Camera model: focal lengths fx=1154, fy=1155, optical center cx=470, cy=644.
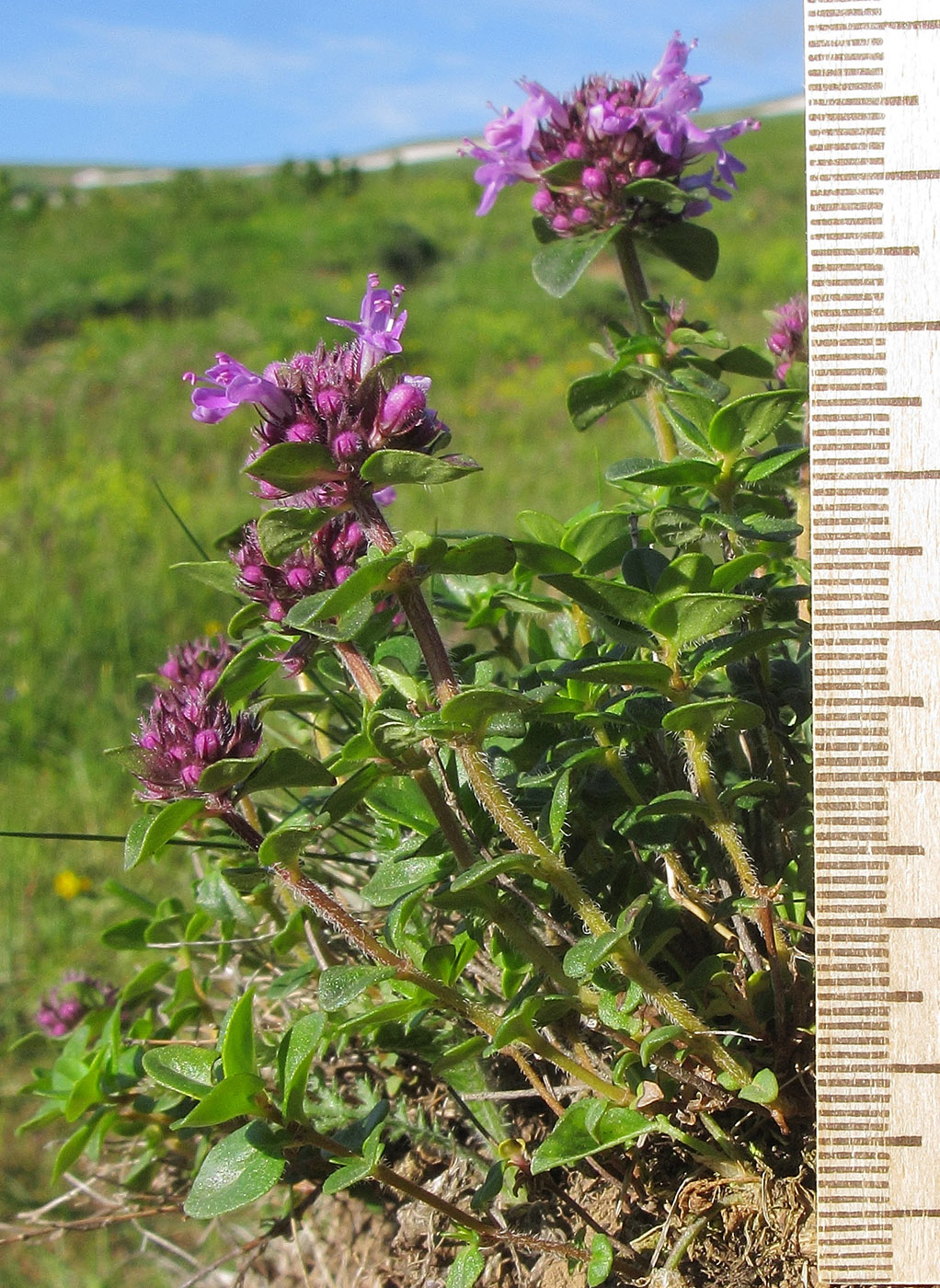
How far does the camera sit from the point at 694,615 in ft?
3.26

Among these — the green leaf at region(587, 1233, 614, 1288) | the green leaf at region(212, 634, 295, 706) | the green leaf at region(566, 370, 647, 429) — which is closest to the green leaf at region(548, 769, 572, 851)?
the green leaf at region(212, 634, 295, 706)

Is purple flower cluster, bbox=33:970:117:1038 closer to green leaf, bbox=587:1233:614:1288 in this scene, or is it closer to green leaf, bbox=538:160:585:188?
green leaf, bbox=587:1233:614:1288

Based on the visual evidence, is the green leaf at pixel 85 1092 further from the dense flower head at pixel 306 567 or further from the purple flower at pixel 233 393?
the purple flower at pixel 233 393

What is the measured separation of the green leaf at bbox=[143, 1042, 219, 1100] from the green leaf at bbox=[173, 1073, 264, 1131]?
0.09 m

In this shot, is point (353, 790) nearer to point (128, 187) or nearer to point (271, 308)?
point (271, 308)

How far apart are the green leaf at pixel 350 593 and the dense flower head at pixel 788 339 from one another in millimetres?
882

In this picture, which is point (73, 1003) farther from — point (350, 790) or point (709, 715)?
point (709, 715)

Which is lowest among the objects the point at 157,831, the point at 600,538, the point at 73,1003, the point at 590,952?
the point at 73,1003

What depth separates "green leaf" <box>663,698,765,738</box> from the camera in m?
0.99

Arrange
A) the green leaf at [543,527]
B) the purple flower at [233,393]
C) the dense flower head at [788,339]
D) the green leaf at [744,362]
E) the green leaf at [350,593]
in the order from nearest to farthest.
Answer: the green leaf at [350,593] < the purple flower at [233,393] < the green leaf at [543,527] < the green leaf at [744,362] < the dense flower head at [788,339]

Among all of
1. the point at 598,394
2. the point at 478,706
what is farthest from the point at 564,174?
the point at 478,706

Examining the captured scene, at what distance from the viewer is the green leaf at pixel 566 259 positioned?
4.88 ft

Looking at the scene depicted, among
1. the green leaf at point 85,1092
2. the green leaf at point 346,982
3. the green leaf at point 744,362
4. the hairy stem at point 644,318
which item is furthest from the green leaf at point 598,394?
the green leaf at point 85,1092

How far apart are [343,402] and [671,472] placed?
1.03 ft
